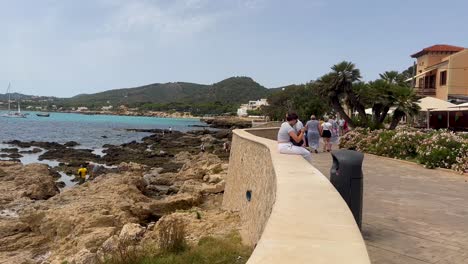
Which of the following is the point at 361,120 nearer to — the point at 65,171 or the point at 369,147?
the point at 369,147

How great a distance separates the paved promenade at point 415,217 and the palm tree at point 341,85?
53.3 feet

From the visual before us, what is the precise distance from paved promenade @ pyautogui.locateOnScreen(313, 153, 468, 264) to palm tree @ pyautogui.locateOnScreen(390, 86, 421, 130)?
11.1 m

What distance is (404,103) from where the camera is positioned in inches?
880

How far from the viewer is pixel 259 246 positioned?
2.95 meters

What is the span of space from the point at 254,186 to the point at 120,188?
8689 millimetres

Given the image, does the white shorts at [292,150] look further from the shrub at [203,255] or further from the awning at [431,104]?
the awning at [431,104]

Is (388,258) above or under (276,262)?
under

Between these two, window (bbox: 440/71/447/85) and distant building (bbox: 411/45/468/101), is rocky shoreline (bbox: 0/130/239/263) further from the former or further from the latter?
window (bbox: 440/71/447/85)

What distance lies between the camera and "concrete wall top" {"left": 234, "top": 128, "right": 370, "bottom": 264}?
282 centimetres

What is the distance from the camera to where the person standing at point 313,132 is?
14812mm

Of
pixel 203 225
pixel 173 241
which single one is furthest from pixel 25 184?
pixel 173 241

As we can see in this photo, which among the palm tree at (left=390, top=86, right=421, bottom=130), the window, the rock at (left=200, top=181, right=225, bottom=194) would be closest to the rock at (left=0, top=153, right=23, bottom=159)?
the rock at (left=200, top=181, right=225, bottom=194)

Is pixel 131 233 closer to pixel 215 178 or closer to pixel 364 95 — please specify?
pixel 215 178

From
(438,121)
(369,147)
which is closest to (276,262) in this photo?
(369,147)
